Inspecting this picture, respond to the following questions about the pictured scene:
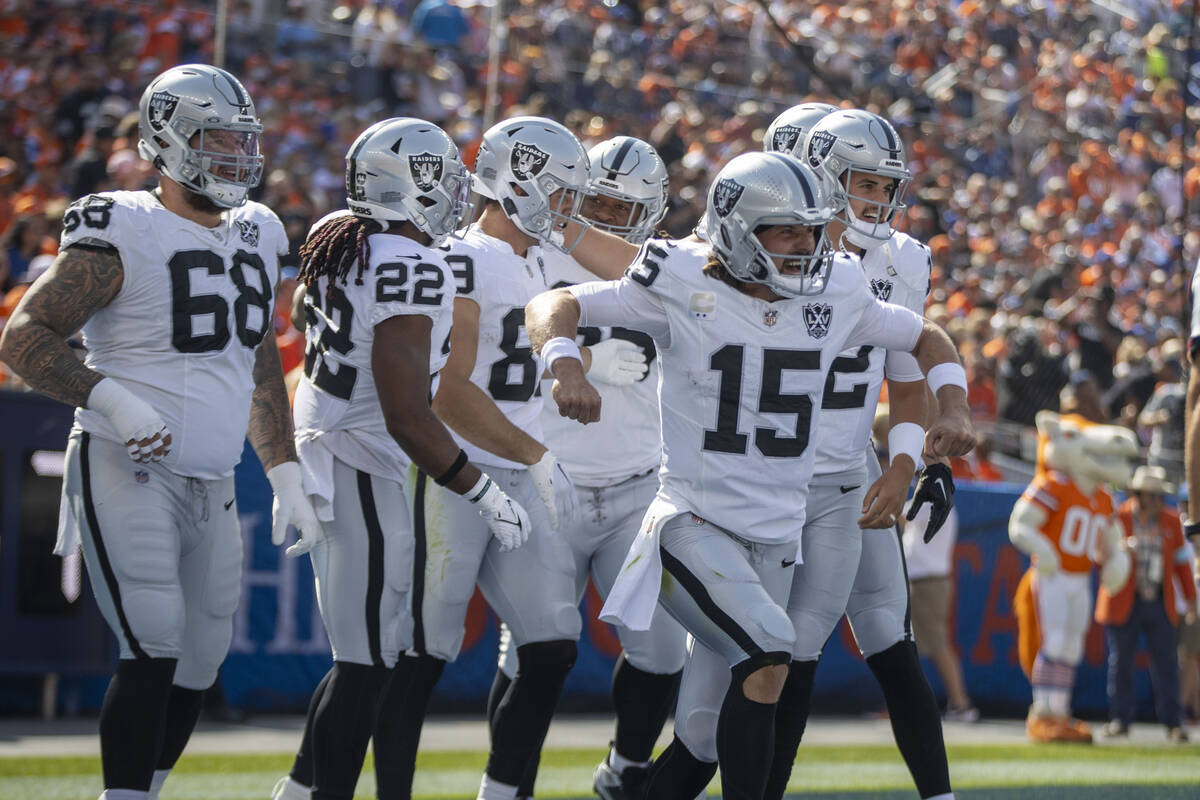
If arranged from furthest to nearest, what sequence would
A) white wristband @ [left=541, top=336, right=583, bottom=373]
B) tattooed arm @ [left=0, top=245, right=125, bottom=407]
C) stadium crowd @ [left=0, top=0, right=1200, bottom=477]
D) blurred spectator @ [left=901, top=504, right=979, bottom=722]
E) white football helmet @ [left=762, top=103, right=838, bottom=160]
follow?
1. stadium crowd @ [left=0, top=0, right=1200, bottom=477]
2. blurred spectator @ [left=901, top=504, right=979, bottom=722]
3. white football helmet @ [left=762, top=103, right=838, bottom=160]
4. tattooed arm @ [left=0, top=245, right=125, bottom=407]
5. white wristband @ [left=541, top=336, right=583, bottom=373]

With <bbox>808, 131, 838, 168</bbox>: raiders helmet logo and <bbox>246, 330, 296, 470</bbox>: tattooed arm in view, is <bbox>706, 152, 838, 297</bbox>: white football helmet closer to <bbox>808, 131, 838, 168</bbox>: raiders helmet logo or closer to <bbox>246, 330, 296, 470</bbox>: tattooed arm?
<bbox>808, 131, 838, 168</bbox>: raiders helmet logo

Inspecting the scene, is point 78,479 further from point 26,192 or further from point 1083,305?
point 1083,305

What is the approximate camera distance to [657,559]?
426 centimetres

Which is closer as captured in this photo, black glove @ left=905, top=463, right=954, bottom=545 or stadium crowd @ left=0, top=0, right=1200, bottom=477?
black glove @ left=905, top=463, right=954, bottom=545

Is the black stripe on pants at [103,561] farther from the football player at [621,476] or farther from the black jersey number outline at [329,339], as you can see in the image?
the football player at [621,476]

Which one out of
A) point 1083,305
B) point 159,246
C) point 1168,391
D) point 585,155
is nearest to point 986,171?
point 1083,305

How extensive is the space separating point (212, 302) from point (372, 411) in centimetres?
52

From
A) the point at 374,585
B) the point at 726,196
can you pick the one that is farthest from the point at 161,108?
the point at 726,196

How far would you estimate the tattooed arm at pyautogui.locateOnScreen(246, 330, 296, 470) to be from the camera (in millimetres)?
4770

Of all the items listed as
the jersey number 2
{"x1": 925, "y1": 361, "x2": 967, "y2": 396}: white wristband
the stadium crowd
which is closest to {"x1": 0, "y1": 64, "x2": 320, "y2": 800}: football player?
the jersey number 2

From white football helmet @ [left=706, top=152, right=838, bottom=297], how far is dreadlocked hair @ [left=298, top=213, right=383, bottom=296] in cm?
93

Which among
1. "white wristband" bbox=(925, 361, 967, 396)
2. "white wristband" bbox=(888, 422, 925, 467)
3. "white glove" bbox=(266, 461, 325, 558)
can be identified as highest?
"white wristband" bbox=(925, 361, 967, 396)

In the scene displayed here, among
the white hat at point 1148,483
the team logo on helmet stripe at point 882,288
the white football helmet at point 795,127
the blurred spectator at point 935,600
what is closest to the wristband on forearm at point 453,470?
the team logo on helmet stripe at point 882,288

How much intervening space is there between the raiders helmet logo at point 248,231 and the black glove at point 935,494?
1915mm
